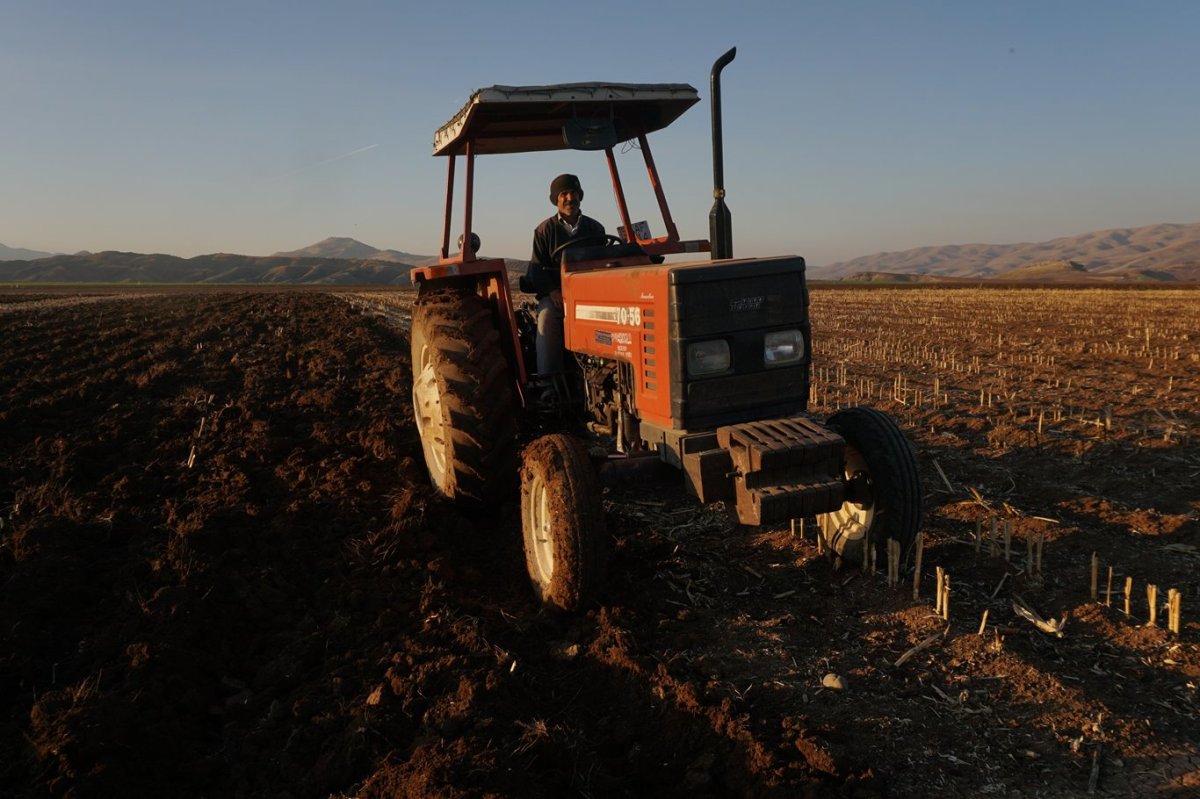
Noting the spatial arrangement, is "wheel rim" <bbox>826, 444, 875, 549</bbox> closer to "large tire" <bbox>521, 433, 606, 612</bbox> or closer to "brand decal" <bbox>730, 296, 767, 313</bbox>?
"brand decal" <bbox>730, 296, 767, 313</bbox>

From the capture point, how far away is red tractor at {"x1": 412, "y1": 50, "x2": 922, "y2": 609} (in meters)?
3.50

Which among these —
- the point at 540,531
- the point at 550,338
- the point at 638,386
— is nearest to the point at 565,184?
the point at 550,338

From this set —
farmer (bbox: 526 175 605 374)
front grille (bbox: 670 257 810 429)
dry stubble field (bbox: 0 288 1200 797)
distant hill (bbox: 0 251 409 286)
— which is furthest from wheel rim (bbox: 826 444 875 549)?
distant hill (bbox: 0 251 409 286)

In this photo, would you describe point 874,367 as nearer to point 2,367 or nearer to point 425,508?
point 425,508

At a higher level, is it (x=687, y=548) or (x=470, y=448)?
(x=470, y=448)

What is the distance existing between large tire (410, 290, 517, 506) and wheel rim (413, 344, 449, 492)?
368 mm

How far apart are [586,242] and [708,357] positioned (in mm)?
1640

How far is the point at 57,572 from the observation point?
3.80 meters

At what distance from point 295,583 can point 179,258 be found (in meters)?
152

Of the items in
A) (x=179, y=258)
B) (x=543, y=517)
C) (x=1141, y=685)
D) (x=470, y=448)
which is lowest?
(x=1141, y=685)

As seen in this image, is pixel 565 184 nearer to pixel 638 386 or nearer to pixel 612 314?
pixel 612 314

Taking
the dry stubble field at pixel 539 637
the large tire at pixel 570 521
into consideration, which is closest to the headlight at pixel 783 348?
the large tire at pixel 570 521

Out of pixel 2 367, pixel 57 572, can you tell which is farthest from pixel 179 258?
pixel 57 572

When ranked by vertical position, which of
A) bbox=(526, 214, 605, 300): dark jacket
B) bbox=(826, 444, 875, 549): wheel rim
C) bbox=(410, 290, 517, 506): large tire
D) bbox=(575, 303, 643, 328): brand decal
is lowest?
bbox=(826, 444, 875, 549): wheel rim
